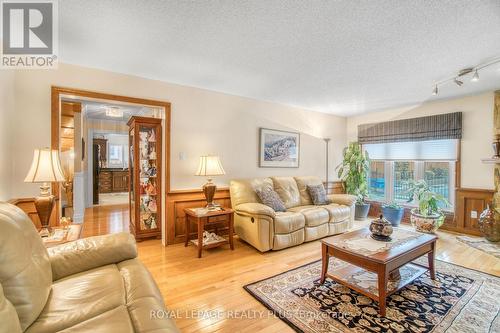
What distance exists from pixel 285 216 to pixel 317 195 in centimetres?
113

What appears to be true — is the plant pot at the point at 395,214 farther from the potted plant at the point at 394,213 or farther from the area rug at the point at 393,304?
the area rug at the point at 393,304

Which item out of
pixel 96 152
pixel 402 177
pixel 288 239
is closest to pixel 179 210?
pixel 288 239

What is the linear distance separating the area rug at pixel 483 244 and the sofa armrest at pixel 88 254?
14.3 ft

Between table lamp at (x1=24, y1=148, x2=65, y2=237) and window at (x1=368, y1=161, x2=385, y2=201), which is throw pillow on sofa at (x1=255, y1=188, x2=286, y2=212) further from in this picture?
window at (x1=368, y1=161, x2=385, y2=201)

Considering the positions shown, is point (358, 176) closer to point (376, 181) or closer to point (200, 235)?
point (376, 181)


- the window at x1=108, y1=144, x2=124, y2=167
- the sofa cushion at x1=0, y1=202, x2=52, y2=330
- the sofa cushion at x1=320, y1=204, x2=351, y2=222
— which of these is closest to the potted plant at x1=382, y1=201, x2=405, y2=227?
the sofa cushion at x1=320, y1=204, x2=351, y2=222

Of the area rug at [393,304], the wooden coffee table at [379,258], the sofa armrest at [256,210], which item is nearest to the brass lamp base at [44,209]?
the area rug at [393,304]

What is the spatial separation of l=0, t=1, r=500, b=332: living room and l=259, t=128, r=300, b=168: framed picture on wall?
1.3 inches

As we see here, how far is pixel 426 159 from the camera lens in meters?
4.41

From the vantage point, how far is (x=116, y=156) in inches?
358

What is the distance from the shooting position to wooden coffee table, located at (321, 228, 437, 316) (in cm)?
185

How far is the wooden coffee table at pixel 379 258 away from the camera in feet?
6.08

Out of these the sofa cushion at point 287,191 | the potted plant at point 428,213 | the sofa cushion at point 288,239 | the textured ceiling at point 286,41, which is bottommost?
the sofa cushion at point 288,239

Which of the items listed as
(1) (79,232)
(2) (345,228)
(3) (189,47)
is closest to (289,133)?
(2) (345,228)
